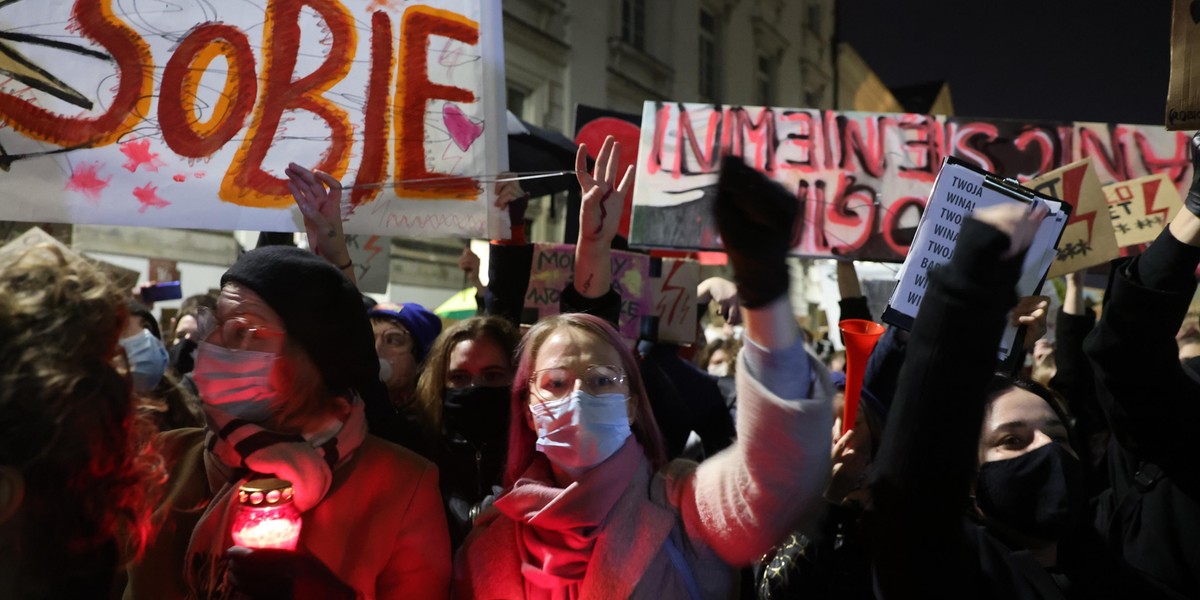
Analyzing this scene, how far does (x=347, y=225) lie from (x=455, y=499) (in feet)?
3.55

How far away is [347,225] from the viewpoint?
3.11m

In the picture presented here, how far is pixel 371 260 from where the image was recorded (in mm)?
5859

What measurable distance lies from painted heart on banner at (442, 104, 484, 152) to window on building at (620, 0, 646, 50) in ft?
52.7

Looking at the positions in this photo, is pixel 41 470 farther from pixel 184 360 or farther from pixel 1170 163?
pixel 1170 163

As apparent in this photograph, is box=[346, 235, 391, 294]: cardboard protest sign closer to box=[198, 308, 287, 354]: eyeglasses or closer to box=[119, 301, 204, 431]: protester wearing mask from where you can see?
box=[119, 301, 204, 431]: protester wearing mask

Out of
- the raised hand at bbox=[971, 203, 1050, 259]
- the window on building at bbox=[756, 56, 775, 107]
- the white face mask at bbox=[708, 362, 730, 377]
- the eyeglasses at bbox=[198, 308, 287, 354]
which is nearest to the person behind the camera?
the raised hand at bbox=[971, 203, 1050, 259]

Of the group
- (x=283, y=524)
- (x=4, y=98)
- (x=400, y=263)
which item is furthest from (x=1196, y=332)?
(x=400, y=263)

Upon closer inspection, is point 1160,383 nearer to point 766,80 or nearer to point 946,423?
point 946,423

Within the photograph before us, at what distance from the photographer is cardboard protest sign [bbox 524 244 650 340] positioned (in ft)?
14.6

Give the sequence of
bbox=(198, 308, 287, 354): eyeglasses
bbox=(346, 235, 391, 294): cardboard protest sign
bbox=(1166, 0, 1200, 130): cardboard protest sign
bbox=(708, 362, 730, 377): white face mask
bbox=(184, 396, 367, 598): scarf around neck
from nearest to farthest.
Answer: bbox=(184, 396, 367, 598): scarf around neck, bbox=(198, 308, 287, 354): eyeglasses, bbox=(1166, 0, 1200, 130): cardboard protest sign, bbox=(346, 235, 391, 294): cardboard protest sign, bbox=(708, 362, 730, 377): white face mask

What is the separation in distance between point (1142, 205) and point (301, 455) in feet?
14.7

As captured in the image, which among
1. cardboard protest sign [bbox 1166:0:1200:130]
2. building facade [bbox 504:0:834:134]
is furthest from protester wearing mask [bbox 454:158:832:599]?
building facade [bbox 504:0:834:134]

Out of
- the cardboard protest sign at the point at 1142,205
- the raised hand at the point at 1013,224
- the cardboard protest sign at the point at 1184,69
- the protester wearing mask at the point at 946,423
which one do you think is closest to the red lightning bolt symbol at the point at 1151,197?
the cardboard protest sign at the point at 1142,205

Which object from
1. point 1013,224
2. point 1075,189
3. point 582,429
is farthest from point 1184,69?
point 582,429
